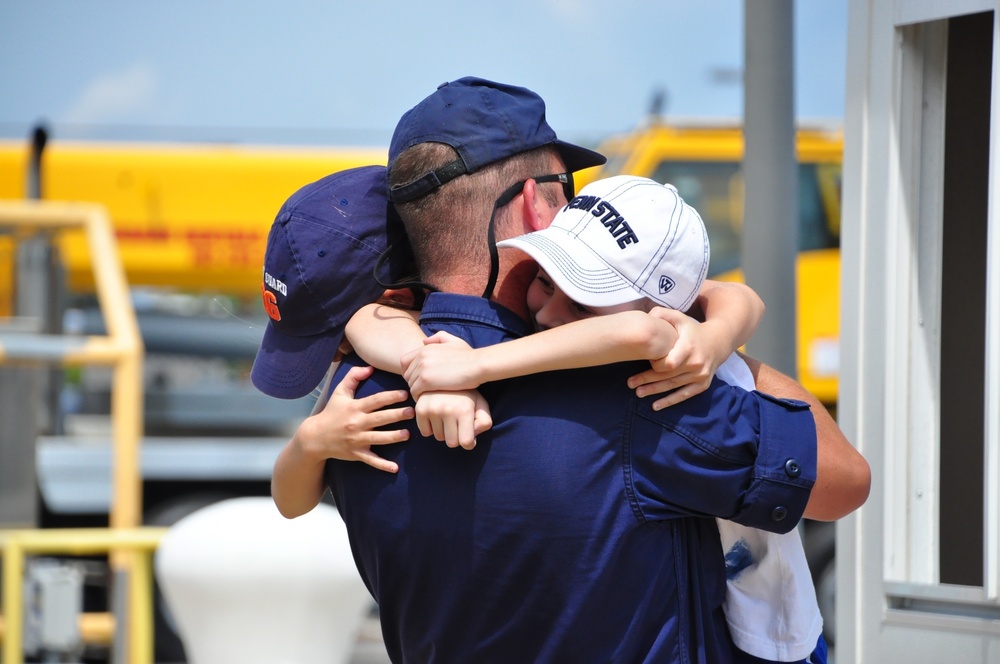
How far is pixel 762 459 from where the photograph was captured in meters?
1.26

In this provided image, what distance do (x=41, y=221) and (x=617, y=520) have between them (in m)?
4.81

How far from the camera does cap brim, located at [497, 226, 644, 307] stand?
1300mm

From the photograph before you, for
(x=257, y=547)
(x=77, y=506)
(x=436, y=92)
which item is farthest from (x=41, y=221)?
(x=436, y=92)

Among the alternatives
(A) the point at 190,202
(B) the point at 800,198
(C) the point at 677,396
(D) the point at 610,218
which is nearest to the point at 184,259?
(A) the point at 190,202

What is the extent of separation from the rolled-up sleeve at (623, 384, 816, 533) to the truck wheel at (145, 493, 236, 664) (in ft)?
20.1

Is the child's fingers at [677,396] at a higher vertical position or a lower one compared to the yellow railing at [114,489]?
higher

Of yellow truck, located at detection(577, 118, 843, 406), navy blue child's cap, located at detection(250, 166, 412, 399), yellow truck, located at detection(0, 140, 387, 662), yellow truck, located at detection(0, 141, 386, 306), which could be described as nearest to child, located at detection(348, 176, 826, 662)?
navy blue child's cap, located at detection(250, 166, 412, 399)

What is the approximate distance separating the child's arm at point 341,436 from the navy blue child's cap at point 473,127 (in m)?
0.26

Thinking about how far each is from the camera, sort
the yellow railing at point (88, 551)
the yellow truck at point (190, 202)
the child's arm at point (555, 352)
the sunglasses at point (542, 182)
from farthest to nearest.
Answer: the yellow truck at point (190, 202) < the yellow railing at point (88, 551) < the sunglasses at point (542, 182) < the child's arm at point (555, 352)

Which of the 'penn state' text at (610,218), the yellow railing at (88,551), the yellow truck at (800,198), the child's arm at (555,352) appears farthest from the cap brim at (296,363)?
the yellow truck at (800,198)

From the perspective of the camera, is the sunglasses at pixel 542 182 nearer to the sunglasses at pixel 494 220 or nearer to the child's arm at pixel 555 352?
the sunglasses at pixel 494 220

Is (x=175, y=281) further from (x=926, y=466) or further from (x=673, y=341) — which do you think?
(x=673, y=341)

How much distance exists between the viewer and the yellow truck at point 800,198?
7676mm

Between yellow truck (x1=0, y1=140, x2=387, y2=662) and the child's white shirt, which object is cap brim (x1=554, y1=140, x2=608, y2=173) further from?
yellow truck (x1=0, y1=140, x2=387, y2=662)
